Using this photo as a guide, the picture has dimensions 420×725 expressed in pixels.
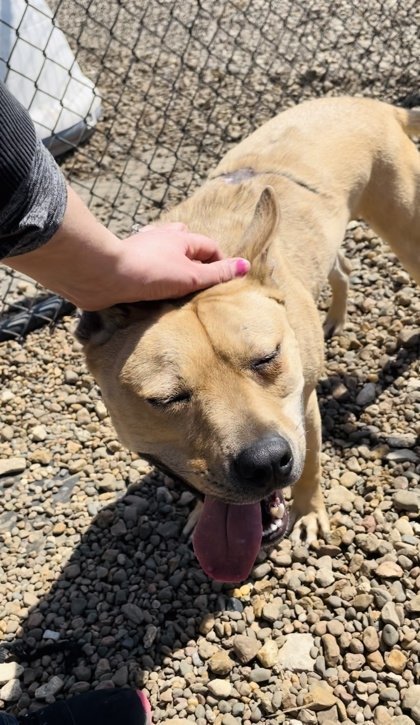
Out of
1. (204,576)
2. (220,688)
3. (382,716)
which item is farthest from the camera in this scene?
(204,576)

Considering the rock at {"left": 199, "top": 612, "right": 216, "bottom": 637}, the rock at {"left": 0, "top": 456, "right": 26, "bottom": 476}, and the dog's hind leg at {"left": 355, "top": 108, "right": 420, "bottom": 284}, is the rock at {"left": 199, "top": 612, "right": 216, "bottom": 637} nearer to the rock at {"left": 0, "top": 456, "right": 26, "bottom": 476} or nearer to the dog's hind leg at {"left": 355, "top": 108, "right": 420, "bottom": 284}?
the rock at {"left": 0, "top": 456, "right": 26, "bottom": 476}

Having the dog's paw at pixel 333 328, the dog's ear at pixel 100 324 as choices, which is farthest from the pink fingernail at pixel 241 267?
the dog's paw at pixel 333 328

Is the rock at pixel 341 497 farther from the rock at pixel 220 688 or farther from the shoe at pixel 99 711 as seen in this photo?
the shoe at pixel 99 711

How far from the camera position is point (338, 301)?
4918 mm

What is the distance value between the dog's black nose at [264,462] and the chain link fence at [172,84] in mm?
3454

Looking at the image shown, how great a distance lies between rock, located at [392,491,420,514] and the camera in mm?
3701

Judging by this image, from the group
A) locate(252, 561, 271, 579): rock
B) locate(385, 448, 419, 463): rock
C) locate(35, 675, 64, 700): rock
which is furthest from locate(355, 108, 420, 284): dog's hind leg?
locate(35, 675, 64, 700): rock

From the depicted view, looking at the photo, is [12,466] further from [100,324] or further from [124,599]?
[100,324]

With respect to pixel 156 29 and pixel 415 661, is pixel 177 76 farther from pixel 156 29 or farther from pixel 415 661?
pixel 415 661

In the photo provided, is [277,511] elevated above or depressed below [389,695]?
above

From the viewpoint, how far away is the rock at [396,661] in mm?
3076

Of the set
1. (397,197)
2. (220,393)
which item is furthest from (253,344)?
(397,197)

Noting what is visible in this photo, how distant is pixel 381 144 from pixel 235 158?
889 mm

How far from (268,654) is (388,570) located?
2.44ft
